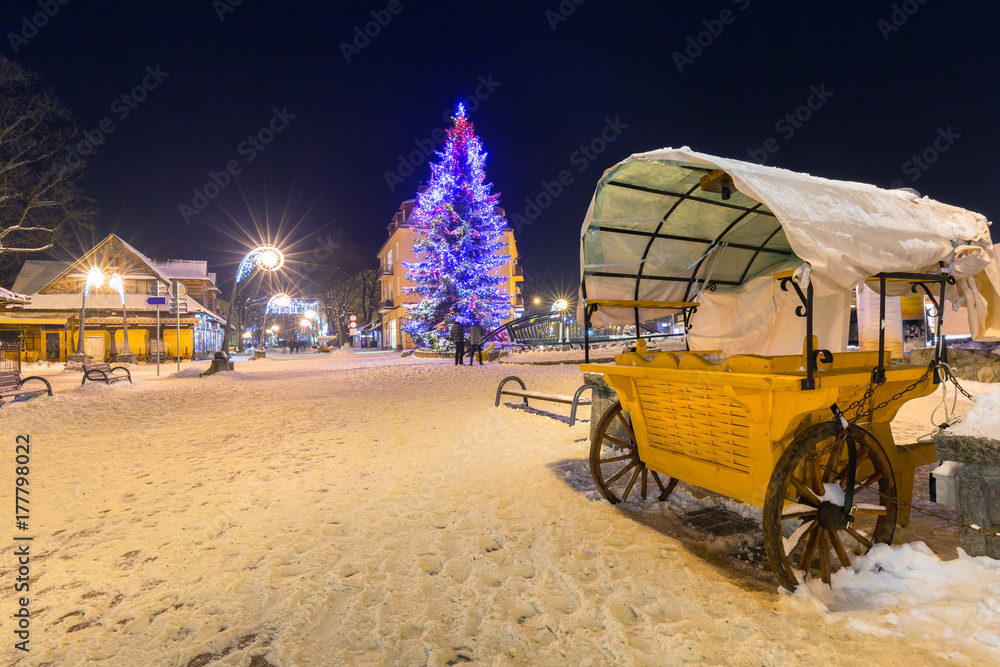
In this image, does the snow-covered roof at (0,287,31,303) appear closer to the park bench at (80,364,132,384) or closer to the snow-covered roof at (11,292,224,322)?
the park bench at (80,364,132,384)

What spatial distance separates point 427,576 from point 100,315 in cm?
3477

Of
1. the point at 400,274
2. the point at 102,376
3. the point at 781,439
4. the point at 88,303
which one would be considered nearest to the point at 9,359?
the point at 102,376

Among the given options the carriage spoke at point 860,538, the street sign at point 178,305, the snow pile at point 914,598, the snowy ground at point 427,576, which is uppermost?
the street sign at point 178,305

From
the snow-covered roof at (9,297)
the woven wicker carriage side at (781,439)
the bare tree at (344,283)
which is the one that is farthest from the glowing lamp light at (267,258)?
the bare tree at (344,283)

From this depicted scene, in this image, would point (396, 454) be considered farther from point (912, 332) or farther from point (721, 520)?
point (912, 332)

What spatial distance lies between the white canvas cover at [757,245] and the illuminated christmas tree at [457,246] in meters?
18.3

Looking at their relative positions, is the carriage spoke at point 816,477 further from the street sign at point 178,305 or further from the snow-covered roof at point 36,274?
the snow-covered roof at point 36,274

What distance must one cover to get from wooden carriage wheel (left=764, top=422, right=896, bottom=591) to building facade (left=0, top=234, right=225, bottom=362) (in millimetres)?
31246

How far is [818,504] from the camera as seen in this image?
9.47 ft

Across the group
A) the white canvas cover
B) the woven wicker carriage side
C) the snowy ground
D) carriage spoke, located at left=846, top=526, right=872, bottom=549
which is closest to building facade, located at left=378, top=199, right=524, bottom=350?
the white canvas cover

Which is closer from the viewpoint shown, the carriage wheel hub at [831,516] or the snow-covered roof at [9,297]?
the carriage wheel hub at [831,516]

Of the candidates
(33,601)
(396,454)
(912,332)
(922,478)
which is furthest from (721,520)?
(912,332)

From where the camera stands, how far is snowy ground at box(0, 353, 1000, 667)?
7.84 feet

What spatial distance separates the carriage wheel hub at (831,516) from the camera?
2873 mm
